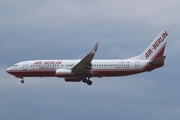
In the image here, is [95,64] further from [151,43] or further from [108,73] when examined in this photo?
[151,43]

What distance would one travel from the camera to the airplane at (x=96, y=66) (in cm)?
9281

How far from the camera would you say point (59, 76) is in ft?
309

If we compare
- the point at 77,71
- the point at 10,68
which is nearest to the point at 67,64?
the point at 77,71

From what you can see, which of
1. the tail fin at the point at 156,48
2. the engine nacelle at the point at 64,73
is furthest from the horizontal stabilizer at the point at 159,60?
the engine nacelle at the point at 64,73

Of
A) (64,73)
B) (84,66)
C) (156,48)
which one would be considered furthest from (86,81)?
(156,48)

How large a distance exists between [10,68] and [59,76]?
1058 centimetres

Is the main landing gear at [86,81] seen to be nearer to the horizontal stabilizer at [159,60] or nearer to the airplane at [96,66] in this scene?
the airplane at [96,66]

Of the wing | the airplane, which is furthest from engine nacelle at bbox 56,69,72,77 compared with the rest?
the wing

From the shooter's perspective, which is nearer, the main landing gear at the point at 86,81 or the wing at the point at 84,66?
the wing at the point at 84,66

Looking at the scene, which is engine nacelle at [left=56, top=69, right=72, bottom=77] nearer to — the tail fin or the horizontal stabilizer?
the tail fin

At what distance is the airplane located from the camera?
92812mm

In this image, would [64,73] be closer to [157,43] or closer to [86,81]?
[86,81]

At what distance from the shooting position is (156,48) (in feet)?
313

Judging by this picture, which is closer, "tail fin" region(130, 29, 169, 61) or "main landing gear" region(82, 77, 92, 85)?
"tail fin" region(130, 29, 169, 61)
